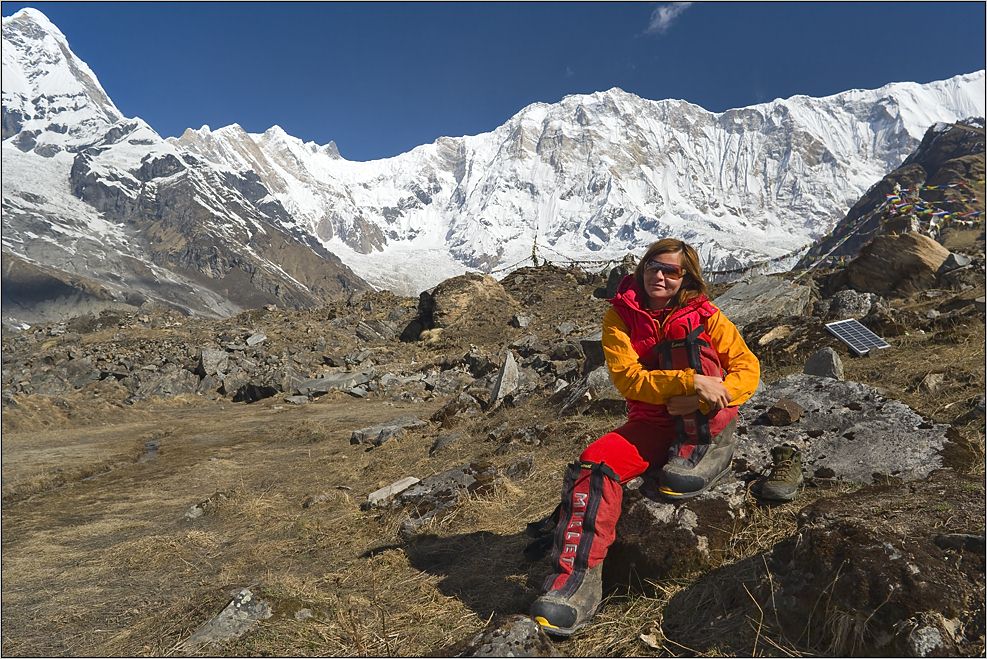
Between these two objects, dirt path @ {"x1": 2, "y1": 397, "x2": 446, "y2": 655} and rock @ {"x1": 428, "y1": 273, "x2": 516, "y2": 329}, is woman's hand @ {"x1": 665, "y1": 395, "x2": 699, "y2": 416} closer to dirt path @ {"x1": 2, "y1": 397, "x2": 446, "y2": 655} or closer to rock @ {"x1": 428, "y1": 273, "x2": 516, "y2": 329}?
dirt path @ {"x1": 2, "y1": 397, "x2": 446, "y2": 655}

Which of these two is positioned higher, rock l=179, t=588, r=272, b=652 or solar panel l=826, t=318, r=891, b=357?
solar panel l=826, t=318, r=891, b=357

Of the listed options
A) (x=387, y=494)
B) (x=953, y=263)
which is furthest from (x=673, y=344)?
(x=953, y=263)

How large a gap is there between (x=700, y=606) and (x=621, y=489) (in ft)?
2.66

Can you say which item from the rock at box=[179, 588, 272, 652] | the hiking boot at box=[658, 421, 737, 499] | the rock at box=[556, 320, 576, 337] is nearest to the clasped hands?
the hiking boot at box=[658, 421, 737, 499]

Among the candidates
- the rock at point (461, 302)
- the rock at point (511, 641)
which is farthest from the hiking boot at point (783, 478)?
the rock at point (461, 302)

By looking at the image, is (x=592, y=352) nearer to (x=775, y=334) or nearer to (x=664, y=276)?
(x=775, y=334)

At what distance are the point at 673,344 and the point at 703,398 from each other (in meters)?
0.44

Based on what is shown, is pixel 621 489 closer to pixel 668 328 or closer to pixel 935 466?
pixel 668 328

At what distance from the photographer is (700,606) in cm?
326

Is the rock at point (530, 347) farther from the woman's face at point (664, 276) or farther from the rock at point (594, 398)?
the woman's face at point (664, 276)

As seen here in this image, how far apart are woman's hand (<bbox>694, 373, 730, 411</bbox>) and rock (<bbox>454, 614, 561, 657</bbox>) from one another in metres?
1.75

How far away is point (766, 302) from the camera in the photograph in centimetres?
1401

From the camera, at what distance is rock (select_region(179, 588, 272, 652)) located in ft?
12.1

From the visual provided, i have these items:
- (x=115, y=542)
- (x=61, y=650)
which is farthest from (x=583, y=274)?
(x=61, y=650)
